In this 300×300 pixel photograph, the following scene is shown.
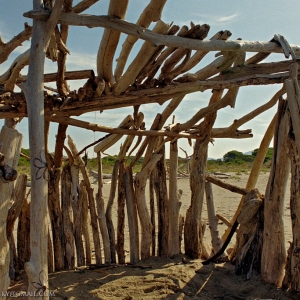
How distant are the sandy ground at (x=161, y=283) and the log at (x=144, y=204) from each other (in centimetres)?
19

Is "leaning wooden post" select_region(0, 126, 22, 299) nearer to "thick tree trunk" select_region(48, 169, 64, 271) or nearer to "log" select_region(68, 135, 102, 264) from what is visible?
"thick tree trunk" select_region(48, 169, 64, 271)

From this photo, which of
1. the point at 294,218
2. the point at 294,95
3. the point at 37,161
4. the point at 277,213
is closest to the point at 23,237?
the point at 37,161

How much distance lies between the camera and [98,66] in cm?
290

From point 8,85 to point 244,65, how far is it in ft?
6.12

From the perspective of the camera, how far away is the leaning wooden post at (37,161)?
2.37 m

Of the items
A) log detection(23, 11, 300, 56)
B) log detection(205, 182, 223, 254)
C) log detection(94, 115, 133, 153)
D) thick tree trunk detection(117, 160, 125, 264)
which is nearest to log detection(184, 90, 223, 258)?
log detection(205, 182, 223, 254)

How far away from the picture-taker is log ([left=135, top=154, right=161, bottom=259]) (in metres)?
4.25

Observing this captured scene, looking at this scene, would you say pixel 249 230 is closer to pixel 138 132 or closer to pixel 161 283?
pixel 161 283

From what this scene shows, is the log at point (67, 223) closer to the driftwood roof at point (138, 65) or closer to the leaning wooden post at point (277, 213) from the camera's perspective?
the driftwood roof at point (138, 65)

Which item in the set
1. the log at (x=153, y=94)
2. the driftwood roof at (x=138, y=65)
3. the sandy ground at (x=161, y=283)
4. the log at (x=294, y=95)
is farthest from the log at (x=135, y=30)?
the sandy ground at (x=161, y=283)

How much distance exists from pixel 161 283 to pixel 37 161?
1.86 m

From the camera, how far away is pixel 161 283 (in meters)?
3.68

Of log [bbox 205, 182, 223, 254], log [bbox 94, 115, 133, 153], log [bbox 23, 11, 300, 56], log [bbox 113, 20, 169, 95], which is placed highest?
log [bbox 23, 11, 300, 56]

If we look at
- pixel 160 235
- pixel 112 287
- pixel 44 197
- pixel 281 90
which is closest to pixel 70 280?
pixel 112 287
